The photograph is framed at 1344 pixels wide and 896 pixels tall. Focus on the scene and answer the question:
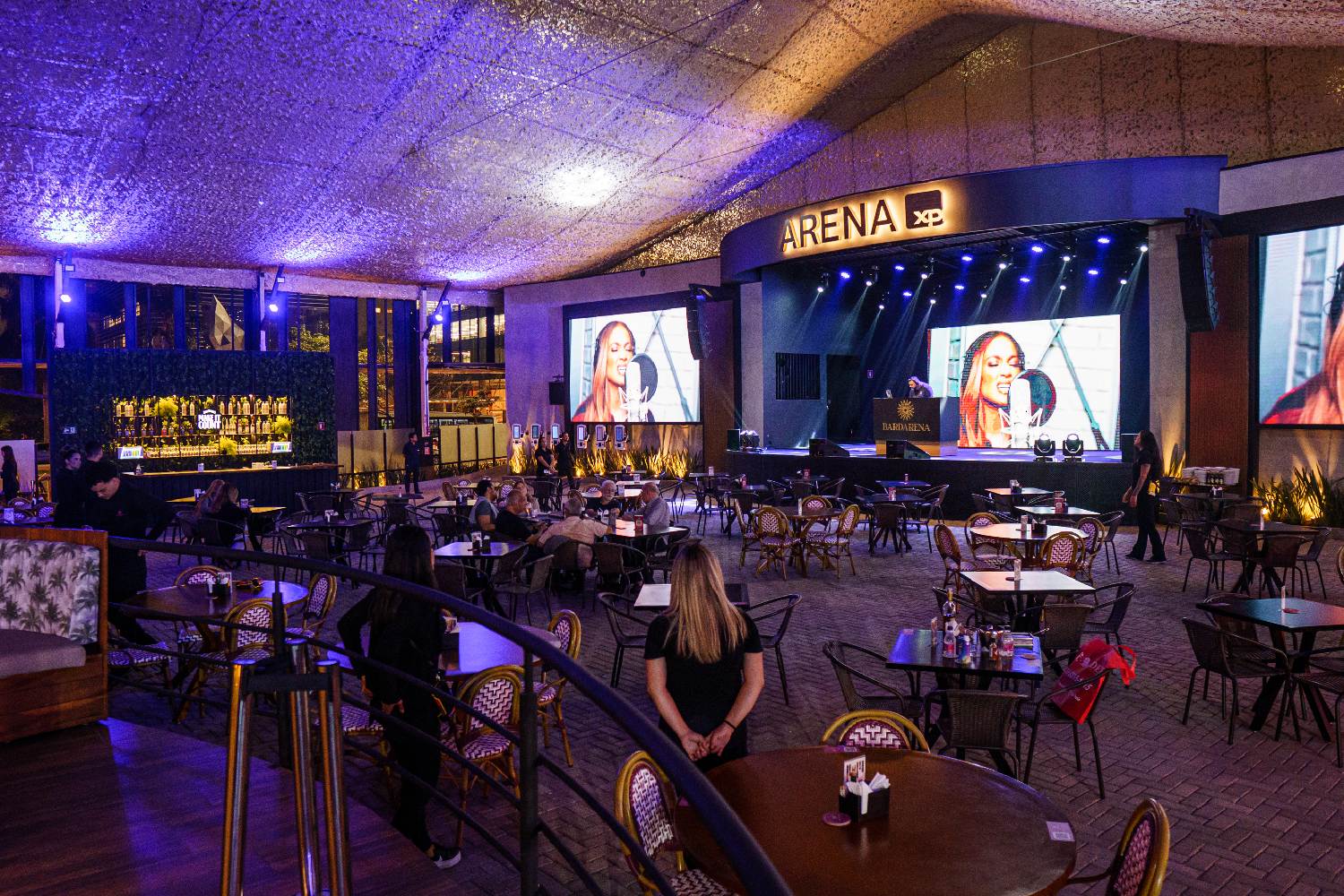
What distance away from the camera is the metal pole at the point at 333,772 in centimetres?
177

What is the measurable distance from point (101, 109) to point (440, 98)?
4252 millimetres

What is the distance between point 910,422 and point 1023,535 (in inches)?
296

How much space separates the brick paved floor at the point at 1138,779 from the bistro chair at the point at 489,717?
0.89ft

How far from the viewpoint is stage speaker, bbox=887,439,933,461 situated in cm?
1544

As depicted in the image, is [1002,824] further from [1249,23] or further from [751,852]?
[1249,23]

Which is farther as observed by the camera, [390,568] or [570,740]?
[570,740]

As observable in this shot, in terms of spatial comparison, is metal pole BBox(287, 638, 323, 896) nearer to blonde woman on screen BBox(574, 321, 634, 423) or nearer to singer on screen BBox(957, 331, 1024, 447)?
singer on screen BBox(957, 331, 1024, 447)

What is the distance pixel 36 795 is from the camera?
3396 millimetres

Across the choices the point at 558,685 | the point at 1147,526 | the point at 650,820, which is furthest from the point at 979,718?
the point at 1147,526

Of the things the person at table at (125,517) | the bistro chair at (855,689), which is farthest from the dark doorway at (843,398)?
the person at table at (125,517)

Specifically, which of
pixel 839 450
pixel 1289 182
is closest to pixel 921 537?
pixel 839 450

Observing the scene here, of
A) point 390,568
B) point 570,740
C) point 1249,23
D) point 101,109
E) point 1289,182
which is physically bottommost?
point 570,740

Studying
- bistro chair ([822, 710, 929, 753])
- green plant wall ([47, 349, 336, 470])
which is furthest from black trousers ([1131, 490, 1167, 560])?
green plant wall ([47, 349, 336, 470])

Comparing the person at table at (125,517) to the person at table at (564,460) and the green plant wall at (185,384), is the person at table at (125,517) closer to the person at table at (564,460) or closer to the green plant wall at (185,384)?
the green plant wall at (185,384)
